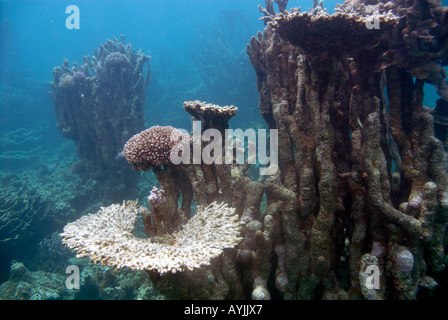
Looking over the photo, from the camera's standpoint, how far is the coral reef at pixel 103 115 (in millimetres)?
9562

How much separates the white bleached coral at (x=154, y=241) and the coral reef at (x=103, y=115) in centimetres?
710

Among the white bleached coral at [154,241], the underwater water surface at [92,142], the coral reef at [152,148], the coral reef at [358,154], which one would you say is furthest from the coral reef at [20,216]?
the coral reef at [358,154]

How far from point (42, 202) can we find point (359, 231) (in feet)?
38.2

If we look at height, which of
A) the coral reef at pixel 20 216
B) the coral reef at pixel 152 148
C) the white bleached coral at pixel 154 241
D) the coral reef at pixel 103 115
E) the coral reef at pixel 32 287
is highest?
the coral reef at pixel 103 115

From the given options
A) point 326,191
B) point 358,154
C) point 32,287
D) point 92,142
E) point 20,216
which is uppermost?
point 92,142

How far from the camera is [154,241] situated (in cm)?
303

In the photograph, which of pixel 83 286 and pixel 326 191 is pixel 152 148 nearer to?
pixel 326 191

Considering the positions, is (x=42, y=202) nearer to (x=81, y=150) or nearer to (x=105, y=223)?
(x=81, y=150)

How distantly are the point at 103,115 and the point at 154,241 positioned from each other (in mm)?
8579

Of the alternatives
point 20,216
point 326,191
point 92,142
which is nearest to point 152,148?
point 326,191

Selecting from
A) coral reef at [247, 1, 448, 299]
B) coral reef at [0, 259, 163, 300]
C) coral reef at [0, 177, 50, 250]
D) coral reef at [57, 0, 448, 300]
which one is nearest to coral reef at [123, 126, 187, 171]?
coral reef at [57, 0, 448, 300]

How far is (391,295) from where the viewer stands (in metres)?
2.76

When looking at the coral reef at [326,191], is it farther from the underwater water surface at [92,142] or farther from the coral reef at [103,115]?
the coral reef at [103,115]

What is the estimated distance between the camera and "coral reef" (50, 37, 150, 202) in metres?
9.56
